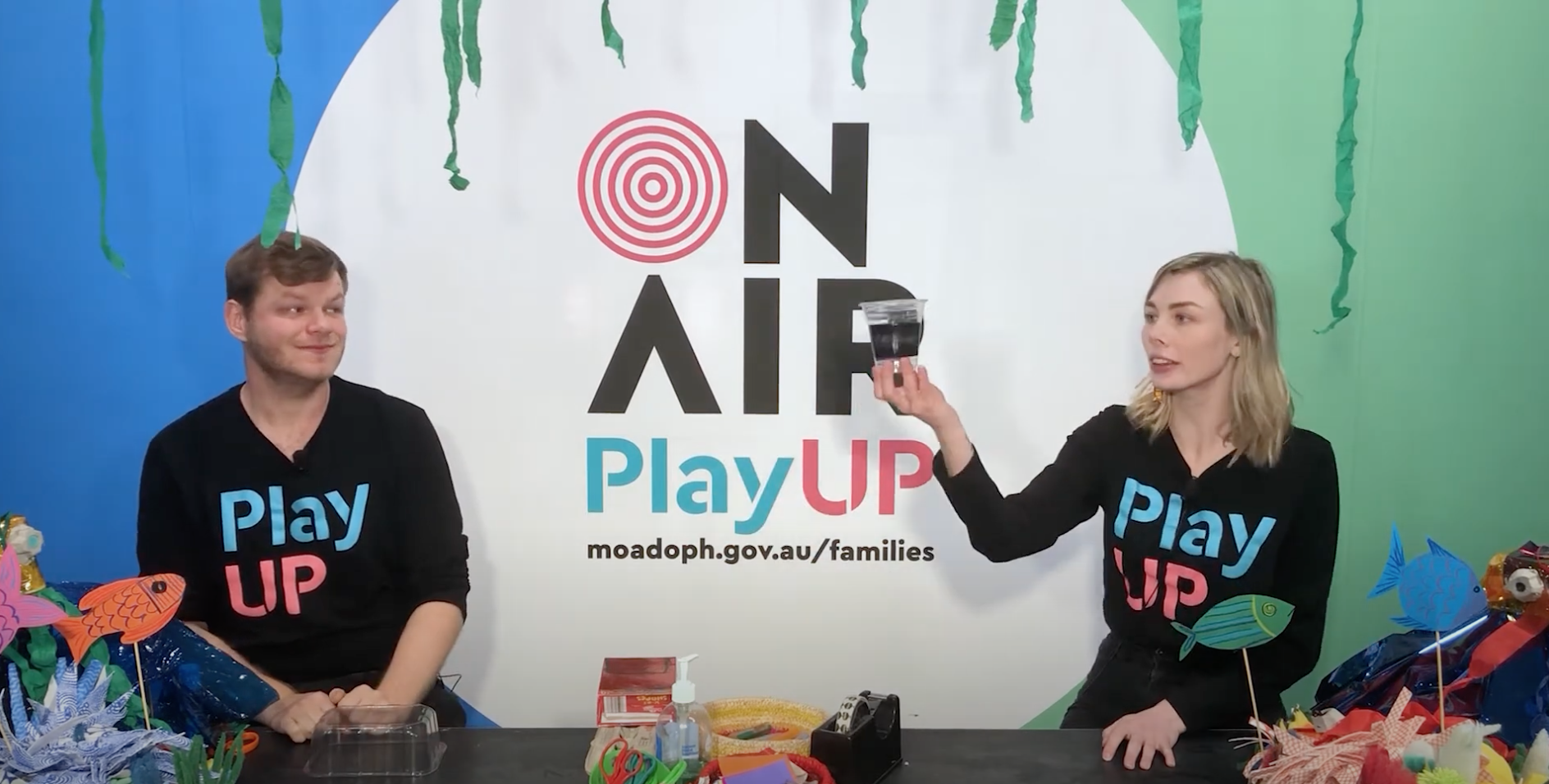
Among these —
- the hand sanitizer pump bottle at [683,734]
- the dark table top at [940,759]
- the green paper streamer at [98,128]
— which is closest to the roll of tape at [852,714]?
the dark table top at [940,759]

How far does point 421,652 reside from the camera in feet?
6.66

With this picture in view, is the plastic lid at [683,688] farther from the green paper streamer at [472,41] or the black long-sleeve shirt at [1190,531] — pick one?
the green paper streamer at [472,41]

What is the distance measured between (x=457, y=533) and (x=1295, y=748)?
1.42 metres

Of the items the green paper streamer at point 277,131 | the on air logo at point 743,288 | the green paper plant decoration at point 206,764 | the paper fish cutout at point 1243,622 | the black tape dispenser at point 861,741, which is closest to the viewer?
the green paper plant decoration at point 206,764

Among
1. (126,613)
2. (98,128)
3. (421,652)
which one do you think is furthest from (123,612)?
(98,128)

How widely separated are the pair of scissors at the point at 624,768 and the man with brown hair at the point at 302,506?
1.98 ft

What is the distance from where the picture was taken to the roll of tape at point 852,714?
1.64 meters

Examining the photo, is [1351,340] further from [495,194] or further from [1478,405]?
[495,194]

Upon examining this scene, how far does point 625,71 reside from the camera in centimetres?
198

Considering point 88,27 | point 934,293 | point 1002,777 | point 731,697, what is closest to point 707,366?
point 934,293

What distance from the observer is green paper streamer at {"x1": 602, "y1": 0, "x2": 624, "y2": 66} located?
192cm

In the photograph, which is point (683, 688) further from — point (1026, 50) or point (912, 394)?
point (1026, 50)

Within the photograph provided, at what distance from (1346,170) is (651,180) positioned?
3.99 feet

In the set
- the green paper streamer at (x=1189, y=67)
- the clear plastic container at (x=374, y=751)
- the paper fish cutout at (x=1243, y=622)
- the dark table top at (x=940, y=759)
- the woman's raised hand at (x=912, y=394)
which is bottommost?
the dark table top at (x=940, y=759)
